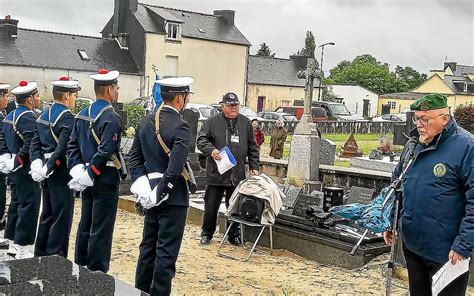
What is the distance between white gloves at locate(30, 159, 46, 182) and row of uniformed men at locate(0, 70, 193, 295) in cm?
1

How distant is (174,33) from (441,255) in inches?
1584

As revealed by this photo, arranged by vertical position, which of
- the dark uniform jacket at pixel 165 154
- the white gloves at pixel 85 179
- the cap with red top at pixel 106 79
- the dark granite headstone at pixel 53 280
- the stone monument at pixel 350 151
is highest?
the cap with red top at pixel 106 79

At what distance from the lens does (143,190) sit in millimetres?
5844

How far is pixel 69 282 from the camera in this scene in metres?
3.93

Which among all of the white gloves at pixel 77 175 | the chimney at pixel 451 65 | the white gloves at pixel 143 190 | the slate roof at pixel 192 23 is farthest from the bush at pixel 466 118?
the chimney at pixel 451 65

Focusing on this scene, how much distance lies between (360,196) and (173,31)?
3545 centimetres

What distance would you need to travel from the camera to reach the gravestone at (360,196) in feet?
30.8

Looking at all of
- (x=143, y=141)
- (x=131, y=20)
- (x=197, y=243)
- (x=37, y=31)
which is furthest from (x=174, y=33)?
(x=143, y=141)

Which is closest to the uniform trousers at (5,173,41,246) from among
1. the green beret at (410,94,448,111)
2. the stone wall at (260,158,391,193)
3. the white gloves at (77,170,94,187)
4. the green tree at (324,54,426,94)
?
the white gloves at (77,170,94,187)

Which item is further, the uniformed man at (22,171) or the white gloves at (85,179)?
the uniformed man at (22,171)

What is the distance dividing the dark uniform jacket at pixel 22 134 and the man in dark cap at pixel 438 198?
5022 millimetres

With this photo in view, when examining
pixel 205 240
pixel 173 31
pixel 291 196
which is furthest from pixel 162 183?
pixel 173 31

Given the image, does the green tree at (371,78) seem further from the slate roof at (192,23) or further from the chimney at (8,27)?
the chimney at (8,27)

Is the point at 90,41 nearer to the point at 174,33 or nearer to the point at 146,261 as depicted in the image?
the point at 174,33
